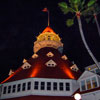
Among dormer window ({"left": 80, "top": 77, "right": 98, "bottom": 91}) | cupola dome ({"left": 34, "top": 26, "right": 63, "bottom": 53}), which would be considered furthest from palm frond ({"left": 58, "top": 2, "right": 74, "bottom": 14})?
cupola dome ({"left": 34, "top": 26, "right": 63, "bottom": 53})

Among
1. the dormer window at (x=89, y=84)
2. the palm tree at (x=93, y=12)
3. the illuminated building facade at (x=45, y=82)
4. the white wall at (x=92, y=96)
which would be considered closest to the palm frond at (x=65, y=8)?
the palm tree at (x=93, y=12)

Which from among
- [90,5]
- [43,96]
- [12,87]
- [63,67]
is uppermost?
[90,5]

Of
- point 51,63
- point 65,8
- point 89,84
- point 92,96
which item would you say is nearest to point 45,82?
point 51,63

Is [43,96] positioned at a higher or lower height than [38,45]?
lower

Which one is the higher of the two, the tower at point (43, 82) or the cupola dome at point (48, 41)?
the cupola dome at point (48, 41)

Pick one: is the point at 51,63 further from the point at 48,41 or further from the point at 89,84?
the point at 48,41

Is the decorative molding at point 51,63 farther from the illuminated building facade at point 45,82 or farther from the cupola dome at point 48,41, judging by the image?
the cupola dome at point 48,41

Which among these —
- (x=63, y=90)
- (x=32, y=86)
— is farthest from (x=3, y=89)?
(x=63, y=90)

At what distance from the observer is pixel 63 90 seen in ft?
111

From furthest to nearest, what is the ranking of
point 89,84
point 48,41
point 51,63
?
point 48,41 → point 51,63 → point 89,84

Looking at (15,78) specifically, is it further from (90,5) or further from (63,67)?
(90,5)

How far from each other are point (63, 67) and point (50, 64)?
302 cm

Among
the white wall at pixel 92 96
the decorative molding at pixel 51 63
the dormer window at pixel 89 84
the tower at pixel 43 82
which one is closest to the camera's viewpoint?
the white wall at pixel 92 96

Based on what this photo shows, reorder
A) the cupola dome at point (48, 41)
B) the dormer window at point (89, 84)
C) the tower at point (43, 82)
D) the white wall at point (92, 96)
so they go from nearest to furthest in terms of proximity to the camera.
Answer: the white wall at point (92, 96) < the dormer window at point (89, 84) < the tower at point (43, 82) < the cupola dome at point (48, 41)
